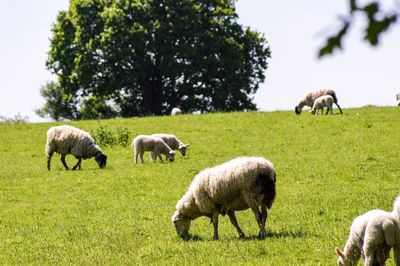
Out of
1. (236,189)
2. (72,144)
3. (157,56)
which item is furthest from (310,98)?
(236,189)

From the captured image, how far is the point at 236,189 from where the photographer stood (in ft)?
42.5

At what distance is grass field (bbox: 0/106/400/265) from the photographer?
13.1 meters

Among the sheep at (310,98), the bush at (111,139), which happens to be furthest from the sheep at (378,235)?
the sheep at (310,98)

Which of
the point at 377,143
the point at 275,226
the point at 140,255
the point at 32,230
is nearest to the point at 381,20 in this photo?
the point at 140,255

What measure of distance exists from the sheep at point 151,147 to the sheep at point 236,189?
14638 millimetres

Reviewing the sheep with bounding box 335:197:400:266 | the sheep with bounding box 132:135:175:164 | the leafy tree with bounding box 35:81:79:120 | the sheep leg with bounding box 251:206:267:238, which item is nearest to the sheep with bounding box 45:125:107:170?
the sheep with bounding box 132:135:175:164

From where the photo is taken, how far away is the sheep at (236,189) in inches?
502

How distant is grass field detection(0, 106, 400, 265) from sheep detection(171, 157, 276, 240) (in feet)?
2.00

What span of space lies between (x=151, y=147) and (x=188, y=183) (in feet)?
22.5

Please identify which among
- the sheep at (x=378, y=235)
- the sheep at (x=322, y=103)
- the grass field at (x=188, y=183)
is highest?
the sheep at (x=322, y=103)

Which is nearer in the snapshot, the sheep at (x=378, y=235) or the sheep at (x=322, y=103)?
the sheep at (x=378, y=235)

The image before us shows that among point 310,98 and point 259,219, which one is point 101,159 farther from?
point 310,98

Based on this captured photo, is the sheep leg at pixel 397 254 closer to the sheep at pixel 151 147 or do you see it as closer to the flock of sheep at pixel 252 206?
the flock of sheep at pixel 252 206

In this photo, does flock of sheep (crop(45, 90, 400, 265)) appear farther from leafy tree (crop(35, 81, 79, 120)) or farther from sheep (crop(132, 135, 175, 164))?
leafy tree (crop(35, 81, 79, 120))
